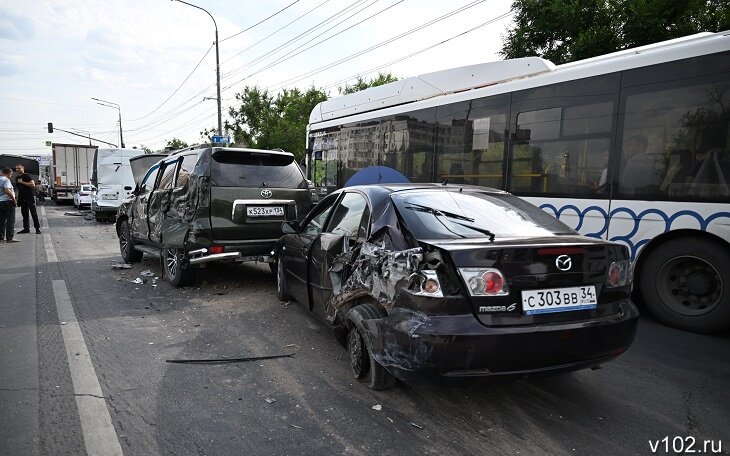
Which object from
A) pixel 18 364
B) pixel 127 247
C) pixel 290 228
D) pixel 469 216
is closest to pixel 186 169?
pixel 290 228

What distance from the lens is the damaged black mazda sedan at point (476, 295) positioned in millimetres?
2740

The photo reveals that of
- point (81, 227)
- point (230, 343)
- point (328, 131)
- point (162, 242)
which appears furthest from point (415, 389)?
point (81, 227)

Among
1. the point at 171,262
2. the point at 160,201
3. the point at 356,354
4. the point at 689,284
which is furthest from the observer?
the point at 160,201

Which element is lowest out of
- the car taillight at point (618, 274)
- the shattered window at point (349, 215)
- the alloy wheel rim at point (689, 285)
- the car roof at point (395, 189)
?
the alloy wheel rim at point (689, 285)

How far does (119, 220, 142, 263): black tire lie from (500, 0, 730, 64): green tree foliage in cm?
1263

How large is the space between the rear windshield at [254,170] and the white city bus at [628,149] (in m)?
2.78

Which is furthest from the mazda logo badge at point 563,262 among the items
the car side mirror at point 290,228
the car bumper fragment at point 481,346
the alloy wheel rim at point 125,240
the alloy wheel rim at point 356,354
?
the alloy wheel rim at point 125,240

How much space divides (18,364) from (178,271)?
2.82 m

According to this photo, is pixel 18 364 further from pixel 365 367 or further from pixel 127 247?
pixel 127 247

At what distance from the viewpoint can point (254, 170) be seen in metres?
6.92

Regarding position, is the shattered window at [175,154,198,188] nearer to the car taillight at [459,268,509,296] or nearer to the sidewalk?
the sidewalk

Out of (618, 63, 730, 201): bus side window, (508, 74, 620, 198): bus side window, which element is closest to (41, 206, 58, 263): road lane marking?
(508, 74, 620, 198): bus side window

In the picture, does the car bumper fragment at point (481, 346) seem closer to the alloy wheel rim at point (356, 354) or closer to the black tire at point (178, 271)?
the alloy wheel rim at point (356, 354)

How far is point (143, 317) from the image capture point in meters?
5.38
